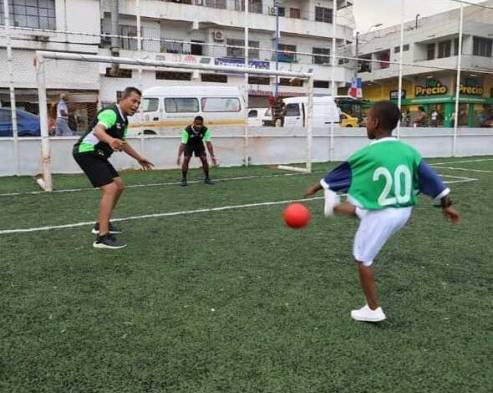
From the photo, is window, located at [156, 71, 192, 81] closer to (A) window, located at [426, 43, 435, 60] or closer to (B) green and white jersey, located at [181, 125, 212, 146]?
(B) green and white jersey, located at [181, 125, 212, 146]

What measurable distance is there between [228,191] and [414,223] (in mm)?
4017

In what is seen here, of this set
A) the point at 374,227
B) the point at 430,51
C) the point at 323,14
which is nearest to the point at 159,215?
the point at 374,227

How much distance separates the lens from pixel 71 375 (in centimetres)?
284

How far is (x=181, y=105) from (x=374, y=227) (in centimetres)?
1370

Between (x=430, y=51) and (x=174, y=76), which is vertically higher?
(x=430, y=51)

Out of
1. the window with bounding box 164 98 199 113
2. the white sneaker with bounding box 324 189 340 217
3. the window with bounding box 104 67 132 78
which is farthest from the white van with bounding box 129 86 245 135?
the white sneaker with bounding box 324 189 340 217

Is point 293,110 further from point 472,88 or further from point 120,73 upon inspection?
point 472,88

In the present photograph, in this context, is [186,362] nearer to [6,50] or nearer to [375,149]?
[375,149]

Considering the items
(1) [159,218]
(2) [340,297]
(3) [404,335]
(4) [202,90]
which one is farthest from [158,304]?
(4) [202,90]

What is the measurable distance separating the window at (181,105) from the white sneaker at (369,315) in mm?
13357

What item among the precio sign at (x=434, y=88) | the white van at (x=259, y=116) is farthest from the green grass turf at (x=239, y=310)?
the precio sign at (x=434, y=88)

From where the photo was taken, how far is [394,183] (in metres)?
3.36

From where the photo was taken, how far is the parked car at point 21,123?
12250 mm

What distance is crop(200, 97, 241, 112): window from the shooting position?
16672 mm
